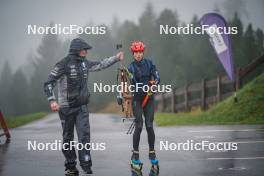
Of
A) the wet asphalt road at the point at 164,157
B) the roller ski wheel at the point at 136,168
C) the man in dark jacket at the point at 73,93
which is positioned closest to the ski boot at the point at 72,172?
the man in dark jacket at the point at 73,93

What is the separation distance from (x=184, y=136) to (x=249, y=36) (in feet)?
103

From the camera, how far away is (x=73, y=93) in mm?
8586

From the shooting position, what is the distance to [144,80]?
8.59m

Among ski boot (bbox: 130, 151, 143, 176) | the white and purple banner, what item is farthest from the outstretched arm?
the white and purple banner

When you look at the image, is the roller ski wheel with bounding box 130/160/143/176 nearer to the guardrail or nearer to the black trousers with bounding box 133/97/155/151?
the black trousers with bounding box 133/97/155/151

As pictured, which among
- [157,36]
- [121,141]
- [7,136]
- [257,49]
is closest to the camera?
[121,141]

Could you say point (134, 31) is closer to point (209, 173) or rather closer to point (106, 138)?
point (106, 138)

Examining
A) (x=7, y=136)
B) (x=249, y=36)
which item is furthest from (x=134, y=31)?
(x=7, y=136)

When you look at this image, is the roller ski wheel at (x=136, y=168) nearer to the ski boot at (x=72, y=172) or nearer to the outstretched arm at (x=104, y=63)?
the ski boot at (x=72, y=172)

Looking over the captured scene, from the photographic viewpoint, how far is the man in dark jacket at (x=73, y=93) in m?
8.59

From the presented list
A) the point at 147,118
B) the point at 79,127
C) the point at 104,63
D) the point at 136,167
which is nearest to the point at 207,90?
the point at 104,63

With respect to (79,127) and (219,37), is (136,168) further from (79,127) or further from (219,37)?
(219,37)

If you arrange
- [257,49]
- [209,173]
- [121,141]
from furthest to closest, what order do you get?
[257,49], [121,141], [209,173]

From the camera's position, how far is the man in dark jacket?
28.2ft
